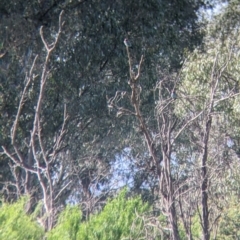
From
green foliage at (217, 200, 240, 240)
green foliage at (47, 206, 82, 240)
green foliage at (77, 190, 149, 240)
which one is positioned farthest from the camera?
green foliage at (217, 200, 240, 240)

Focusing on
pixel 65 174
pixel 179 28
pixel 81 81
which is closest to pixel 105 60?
pixel 81 81

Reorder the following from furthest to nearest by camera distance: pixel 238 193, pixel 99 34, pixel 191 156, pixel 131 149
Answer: pixel 131 149
pixel 99 34
pixel 238 193
pixel 191 156

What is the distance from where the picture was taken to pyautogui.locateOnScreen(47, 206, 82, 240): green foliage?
8.54 metres

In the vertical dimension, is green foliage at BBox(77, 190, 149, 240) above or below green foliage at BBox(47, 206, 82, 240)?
above

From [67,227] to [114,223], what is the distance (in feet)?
2.53

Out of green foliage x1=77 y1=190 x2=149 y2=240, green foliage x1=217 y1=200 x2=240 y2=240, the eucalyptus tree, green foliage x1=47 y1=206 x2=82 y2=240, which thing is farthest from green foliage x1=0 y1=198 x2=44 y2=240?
green foliage x1=217 y1=200 x2=240 y2=240

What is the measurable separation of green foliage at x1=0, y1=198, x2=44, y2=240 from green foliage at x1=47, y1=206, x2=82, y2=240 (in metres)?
0.19

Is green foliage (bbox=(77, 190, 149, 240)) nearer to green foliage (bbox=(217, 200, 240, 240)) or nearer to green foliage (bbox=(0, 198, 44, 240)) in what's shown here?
green foliage (bbox=(0, 198, 44, 240))

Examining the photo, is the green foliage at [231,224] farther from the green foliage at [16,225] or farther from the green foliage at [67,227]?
the green foliage at [16,225]

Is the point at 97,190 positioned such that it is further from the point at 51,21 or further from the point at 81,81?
the point at 51,21

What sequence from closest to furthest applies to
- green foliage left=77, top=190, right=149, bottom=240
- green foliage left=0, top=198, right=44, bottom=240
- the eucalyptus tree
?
green foliage left=0, top=198, right=44, bottom=240, green foliage left=77, top=190, right=149, bottom=240, the eucalyptus tree

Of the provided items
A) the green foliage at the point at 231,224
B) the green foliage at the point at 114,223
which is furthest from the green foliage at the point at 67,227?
the green foliage at the point at 231,224

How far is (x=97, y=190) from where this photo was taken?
715 inches

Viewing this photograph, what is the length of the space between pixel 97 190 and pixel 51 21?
568 centimetres
